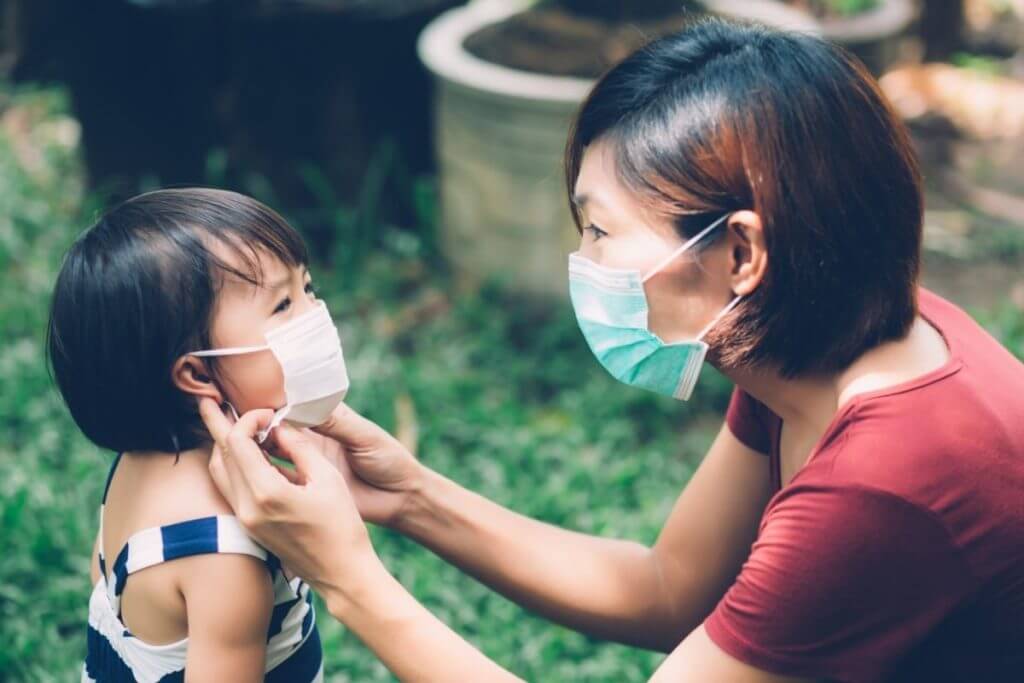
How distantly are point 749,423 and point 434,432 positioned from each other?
1.88 metres

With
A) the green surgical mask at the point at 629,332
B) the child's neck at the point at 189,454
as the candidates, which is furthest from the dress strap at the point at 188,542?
the green surgical mask at the point at 629,332

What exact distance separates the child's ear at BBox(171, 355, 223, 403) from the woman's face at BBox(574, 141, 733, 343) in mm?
617

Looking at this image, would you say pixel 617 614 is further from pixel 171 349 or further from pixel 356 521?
pixel 171 349

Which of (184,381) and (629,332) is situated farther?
(629,332)

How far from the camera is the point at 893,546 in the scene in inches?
65.1

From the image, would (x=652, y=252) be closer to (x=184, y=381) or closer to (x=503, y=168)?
(x=184, y=381)

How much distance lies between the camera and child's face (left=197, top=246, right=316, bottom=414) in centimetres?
182

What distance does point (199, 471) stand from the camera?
6.18ft

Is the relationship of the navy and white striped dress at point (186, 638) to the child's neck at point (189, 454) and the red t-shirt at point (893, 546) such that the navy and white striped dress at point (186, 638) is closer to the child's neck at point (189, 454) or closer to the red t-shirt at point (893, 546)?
the child's neck at point (189, 454)

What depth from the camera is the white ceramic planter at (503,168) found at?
4.60 metres

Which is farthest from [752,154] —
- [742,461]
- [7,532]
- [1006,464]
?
[7,532]

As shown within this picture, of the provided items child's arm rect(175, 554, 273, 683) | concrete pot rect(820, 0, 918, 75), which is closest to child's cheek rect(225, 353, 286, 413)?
child's arm rect(175, 554, 273, 683)

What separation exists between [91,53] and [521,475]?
284 cm

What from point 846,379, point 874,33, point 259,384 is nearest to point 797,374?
point 846,379
